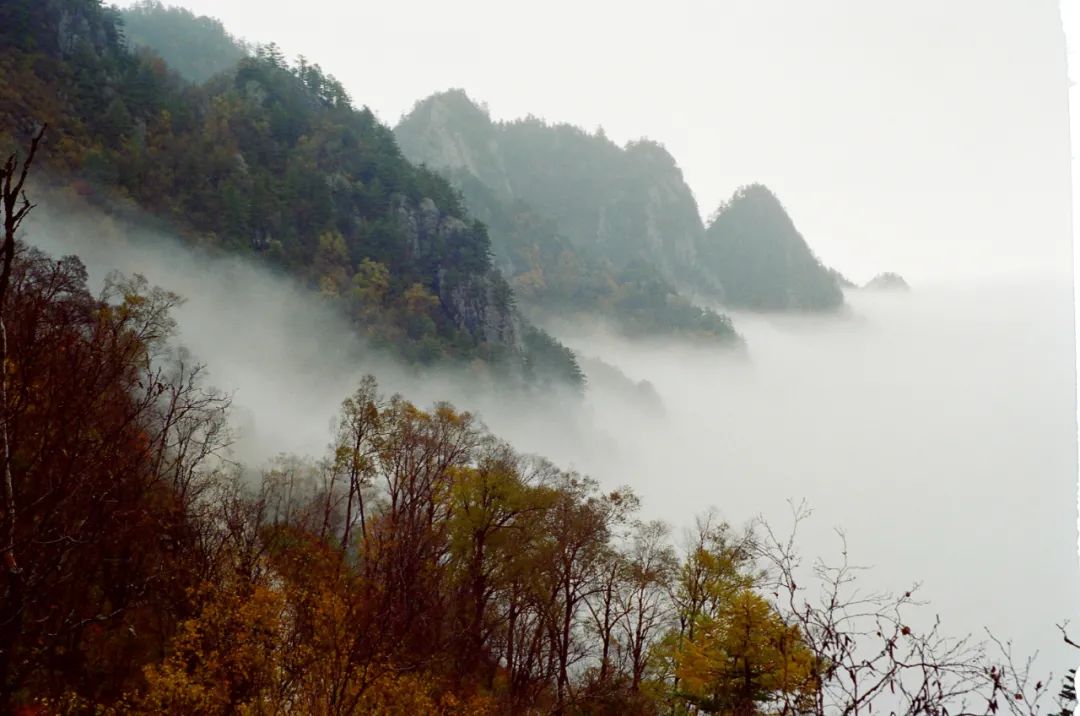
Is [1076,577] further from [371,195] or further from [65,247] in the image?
[371,195]

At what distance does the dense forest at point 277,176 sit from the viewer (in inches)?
2613

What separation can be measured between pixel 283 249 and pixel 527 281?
9108 cm

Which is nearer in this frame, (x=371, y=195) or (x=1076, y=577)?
(x=1076, y=577)

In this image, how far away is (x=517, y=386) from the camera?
99.7m

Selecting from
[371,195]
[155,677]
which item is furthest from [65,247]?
[155,677]

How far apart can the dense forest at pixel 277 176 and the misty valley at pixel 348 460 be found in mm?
520

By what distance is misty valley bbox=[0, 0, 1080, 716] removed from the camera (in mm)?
6523

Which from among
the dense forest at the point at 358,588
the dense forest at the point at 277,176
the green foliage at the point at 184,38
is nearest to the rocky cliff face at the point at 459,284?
the dense forest at the point at 277,176

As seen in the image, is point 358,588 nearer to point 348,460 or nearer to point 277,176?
point 348,460

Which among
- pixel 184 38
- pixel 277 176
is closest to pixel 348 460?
pixel 277 176

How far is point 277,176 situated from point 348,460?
3116 inches

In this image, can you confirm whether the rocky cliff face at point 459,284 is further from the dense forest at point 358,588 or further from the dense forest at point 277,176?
the dense forest at point 358,588

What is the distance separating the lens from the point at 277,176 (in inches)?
3620

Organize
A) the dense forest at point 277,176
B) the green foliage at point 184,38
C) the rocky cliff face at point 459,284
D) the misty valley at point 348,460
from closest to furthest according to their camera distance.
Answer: the misty valley at point 348,460
the dense forest at point 277,176
the rocky cliff face at point 459,284
the green foliage at point 184,38
